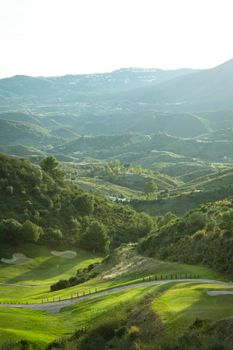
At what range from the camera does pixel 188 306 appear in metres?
32.8

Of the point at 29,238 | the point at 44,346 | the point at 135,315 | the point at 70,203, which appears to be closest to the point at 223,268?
the point at 135,315

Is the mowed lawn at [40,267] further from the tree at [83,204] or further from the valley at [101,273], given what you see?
the tree at [83,204]

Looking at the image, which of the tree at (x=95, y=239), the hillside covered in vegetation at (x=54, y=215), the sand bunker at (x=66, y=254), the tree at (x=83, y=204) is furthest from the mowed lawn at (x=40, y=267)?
the tree at (x=83, y=204)

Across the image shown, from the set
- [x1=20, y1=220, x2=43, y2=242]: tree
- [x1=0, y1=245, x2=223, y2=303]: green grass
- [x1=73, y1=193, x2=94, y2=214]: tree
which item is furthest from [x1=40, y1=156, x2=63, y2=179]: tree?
[x1=20, y1=220, x2=43, y2=242]: tree

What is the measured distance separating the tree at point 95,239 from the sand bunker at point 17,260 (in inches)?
674

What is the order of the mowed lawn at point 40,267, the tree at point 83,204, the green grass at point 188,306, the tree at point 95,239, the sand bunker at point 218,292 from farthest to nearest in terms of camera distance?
the tree at point 83,204, the tree at point 95,239, the mowed lawn at point 40,267, the sand bunker at point 218,292, the green grass at point 188,306

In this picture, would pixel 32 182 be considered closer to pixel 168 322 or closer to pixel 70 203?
pixel 70 203

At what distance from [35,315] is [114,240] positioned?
7802 cm

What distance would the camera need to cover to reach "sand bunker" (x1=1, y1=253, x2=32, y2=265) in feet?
303

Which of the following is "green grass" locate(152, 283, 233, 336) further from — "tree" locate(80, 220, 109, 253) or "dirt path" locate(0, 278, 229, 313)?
"tree" locate(80, 220, 109, 253)

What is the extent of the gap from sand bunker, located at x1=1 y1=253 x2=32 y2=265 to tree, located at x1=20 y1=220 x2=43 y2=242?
476 cm

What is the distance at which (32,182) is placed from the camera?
414ft

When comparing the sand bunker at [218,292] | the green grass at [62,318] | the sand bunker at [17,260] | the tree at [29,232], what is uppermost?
the sand bunker at [218,292]

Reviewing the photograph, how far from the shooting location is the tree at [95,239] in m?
108
